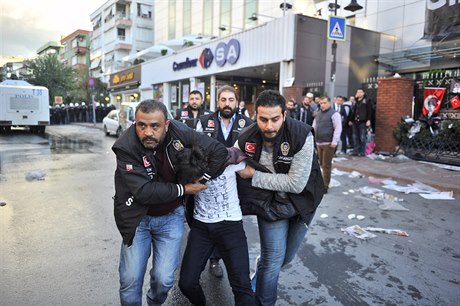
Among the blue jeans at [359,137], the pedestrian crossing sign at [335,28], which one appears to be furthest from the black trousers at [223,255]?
the pedestrian crossing sign at [335,28]

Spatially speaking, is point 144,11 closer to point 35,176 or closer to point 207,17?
point 207,17

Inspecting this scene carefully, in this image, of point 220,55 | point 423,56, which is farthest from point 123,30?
point 423,56

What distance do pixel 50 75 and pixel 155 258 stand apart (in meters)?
41.5

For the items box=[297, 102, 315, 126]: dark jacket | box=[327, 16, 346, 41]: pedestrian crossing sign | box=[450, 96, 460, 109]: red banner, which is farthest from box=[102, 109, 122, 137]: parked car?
box=[450, 96, 460, 109]: red banner

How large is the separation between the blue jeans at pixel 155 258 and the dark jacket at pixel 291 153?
0.61 m

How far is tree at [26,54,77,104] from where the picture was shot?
38.4 metres

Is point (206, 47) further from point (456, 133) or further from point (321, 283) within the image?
point (321, 283)

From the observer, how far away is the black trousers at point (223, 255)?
2.50 meters

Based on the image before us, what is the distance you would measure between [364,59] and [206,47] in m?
8.99

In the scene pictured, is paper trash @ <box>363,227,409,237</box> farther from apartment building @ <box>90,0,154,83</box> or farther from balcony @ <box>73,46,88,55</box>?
balcony @ <box>73,46,88,55</box>

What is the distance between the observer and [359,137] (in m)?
11.5

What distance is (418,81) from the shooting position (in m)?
12.1

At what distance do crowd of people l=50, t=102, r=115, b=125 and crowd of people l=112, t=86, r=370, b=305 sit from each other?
32.6 metres

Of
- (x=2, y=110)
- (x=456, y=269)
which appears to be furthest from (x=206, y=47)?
(x=456, y=269)
